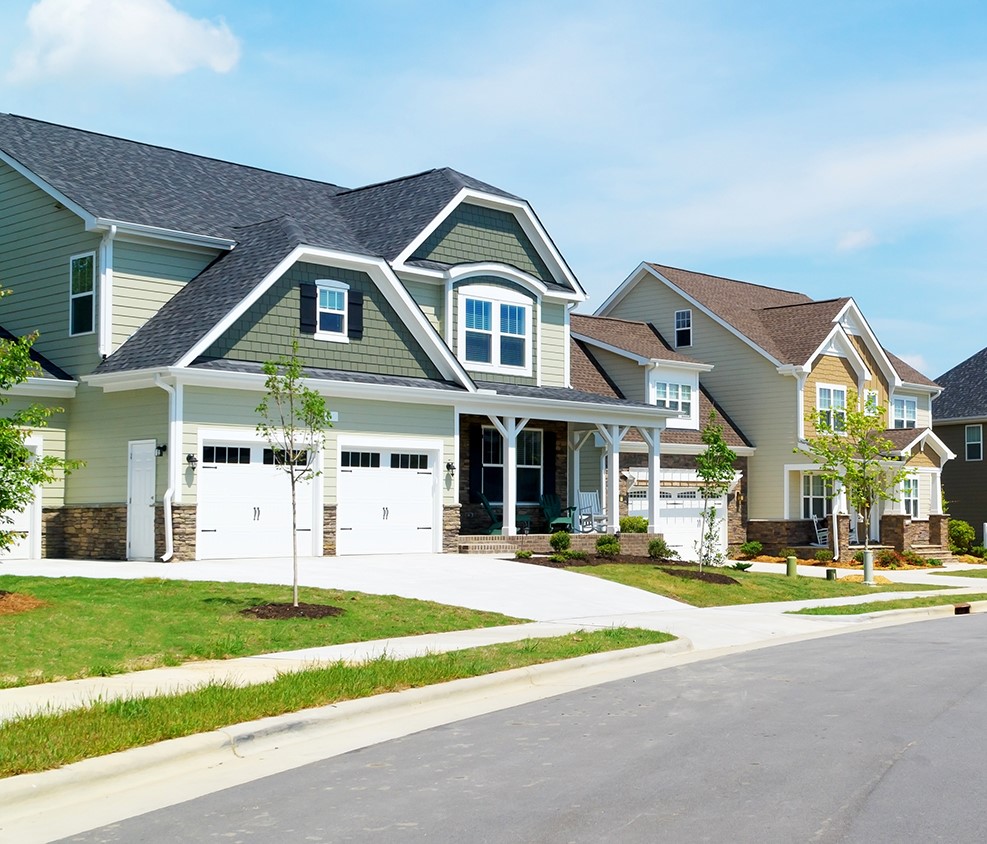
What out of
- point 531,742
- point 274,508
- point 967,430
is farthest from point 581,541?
point 967,430

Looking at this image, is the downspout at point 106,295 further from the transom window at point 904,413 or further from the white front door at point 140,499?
the transom window at point 904,413

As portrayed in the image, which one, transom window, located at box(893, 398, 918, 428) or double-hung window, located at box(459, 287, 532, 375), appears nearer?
double-hung window, located at box(459, 287, 532, 375)

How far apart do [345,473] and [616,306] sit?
74.7ft

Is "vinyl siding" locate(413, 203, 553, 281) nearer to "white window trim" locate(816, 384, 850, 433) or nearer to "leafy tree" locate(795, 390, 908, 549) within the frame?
"leafy tree" locate(795, 390, 908, 549)

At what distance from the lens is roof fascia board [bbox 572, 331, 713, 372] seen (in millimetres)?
39281

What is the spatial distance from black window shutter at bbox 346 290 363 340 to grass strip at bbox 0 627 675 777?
13.3 meters

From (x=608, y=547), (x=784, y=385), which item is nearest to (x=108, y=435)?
(x=608, y=547)

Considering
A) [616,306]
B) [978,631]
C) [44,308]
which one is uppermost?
[616,306]

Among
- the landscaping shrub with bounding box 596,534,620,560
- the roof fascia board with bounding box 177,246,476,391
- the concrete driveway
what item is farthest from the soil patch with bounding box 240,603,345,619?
the landscaping shrub with bounding box 596,534,620,560

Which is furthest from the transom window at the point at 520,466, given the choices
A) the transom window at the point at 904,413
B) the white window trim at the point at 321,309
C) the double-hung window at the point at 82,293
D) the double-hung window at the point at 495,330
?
the transom window at the point at 904,413

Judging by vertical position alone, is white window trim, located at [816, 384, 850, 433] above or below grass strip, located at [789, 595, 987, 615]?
above

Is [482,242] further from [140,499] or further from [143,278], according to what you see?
[140,499]

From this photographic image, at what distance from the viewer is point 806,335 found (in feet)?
142

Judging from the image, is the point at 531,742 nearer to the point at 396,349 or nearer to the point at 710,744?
the point at 710,744
